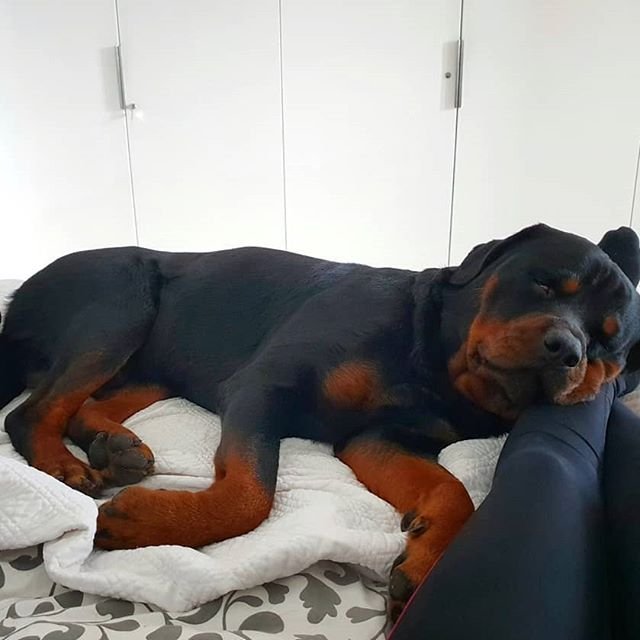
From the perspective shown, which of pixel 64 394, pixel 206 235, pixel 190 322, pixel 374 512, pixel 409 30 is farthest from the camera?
pixel 206 235

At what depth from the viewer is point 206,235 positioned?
3.79 m

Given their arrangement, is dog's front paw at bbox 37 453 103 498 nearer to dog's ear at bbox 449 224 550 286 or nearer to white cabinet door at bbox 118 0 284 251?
dog's ear at bbox 449 224 550 286

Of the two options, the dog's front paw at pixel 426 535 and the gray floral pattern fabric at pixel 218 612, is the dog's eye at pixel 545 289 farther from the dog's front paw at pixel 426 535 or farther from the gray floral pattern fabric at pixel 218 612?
the gray floral pattern fabric at pixel 218 612

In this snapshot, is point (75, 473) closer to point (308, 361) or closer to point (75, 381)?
point (75, 381)

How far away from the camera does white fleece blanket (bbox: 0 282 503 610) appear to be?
35.8 inches

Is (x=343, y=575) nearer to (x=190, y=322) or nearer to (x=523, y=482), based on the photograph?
(x=523, y=482)

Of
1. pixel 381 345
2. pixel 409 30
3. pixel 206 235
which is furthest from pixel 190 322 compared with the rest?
pixel 409 30

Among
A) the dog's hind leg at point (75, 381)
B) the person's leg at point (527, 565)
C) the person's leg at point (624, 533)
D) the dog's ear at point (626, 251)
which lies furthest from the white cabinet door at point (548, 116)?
the person's leg at point (527, 565)

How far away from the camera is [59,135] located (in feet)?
11.7

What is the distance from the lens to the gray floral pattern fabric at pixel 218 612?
2.72 feet

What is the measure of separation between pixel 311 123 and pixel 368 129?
297 millimetres

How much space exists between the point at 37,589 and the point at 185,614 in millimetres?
224

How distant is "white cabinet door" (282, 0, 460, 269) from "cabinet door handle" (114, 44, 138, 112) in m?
0.77

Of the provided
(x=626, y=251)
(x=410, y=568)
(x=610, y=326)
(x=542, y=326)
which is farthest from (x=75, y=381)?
(x=626, y=251)
